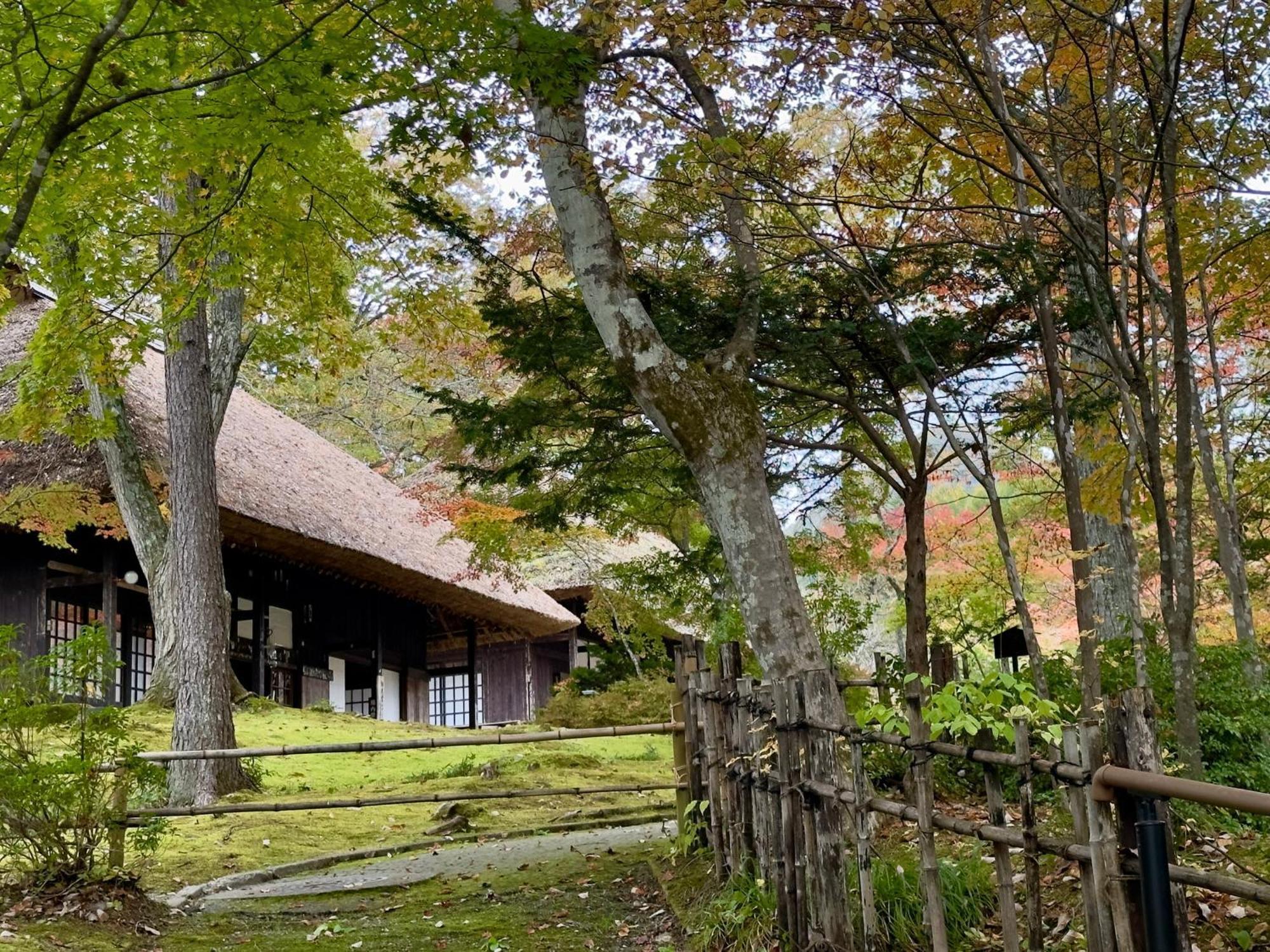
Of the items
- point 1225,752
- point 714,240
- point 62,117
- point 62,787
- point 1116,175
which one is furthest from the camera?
point 714,240

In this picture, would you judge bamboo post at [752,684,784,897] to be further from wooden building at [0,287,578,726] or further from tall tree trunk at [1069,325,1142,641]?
wooden building at [0,287,578,726]

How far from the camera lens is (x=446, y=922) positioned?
538cm

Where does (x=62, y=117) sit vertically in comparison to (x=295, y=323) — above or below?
below

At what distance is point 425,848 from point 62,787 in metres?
2.96

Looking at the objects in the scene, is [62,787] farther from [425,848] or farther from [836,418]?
[836,418]

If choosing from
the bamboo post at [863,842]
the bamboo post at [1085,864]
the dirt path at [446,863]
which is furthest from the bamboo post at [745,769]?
the dirt path at [446,863]

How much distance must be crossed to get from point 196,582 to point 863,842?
26.8ft

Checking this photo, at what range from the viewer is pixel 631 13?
5430 mm

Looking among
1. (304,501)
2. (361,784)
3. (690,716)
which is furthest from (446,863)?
(304,501)

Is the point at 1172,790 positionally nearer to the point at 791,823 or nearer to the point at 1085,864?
the point at 1085,864

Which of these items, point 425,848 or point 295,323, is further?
point 295,323

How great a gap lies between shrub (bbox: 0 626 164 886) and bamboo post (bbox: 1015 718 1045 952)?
4.16 metres

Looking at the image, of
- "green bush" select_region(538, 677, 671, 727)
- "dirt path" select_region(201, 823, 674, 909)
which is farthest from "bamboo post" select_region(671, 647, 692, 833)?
"green bush" select_region(538, 677, 671, 727)

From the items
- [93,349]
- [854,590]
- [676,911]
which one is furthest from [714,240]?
[854,590]
